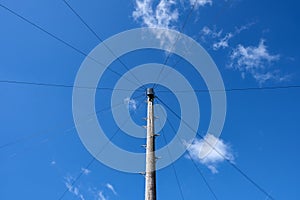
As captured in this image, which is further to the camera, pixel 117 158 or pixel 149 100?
pixel 117 158

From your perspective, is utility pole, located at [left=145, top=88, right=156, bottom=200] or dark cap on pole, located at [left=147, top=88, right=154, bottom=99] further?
dark cap on pole, located at [left=147, top=88, right=154, bottom=99]

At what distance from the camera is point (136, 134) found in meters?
12.5

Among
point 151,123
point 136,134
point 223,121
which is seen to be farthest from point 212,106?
point 151,123

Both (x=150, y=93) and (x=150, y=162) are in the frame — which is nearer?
(x=150, y=162)

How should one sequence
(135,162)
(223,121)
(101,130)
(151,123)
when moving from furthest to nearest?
(101,130) → (223,121) → (135,162) → (151,123)

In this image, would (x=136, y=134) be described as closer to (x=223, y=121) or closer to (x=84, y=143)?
(x=84, y=143)

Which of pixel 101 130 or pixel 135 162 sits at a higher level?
pixel 101 130

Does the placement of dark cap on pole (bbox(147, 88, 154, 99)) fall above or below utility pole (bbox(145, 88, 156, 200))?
above

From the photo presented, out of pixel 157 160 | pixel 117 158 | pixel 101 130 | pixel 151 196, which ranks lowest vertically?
pixel 151 196

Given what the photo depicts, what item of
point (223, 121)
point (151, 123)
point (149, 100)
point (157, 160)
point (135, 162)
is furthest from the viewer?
point (223, 121)

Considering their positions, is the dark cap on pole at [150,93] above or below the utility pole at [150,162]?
above

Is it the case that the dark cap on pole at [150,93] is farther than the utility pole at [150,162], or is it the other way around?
the dark cap on pole at [150,93]

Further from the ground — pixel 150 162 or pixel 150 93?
pixel 150 93

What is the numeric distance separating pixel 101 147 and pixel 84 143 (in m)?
0.86
